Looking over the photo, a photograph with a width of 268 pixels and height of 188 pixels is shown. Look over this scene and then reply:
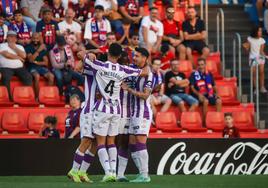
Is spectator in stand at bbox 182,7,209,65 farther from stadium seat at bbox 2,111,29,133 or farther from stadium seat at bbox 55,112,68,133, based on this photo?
stadium seat at bbox 2,111,29,133

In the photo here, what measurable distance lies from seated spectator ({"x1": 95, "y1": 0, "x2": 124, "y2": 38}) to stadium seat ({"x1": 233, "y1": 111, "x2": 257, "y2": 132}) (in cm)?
321

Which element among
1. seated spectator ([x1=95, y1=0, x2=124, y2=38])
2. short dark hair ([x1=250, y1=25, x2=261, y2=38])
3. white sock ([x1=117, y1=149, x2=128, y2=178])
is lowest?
white sock ([x1=117, y1=149, x2=128, y2=178])

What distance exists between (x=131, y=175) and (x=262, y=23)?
8.45m

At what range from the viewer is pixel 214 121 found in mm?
23172

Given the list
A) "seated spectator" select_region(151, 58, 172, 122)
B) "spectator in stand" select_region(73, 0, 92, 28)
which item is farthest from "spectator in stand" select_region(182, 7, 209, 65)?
"spectator in stand" select_region(73, 0, 92, 28)

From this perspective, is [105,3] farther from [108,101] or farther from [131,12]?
[108,101]

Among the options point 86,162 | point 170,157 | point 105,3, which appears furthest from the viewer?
point 105,3

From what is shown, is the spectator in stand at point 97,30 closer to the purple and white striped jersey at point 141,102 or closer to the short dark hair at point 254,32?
the short dark hair at point 254,32

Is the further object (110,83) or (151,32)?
(151,32)

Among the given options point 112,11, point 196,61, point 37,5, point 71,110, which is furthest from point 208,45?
point 71,110

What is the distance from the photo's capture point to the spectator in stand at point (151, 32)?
78.8 feet

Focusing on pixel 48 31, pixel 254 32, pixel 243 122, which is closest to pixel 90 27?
pixel 48 31

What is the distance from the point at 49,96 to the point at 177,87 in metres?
2.85

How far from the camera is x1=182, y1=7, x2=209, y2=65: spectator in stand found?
2453 centimetres
